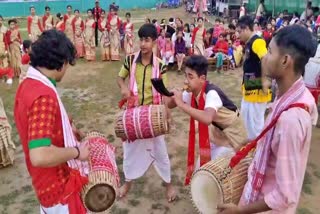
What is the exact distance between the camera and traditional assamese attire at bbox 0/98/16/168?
4.88 meters

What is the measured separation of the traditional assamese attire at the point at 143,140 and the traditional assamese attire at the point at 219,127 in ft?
2.30

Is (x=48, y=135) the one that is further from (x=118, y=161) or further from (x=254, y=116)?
(x=254, y=116)

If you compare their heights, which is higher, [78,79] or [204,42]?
[204,42]

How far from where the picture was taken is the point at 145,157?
4211 mm

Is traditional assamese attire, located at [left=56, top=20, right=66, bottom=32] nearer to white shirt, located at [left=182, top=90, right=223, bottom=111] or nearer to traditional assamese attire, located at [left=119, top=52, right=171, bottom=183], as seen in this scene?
traditional assamese attire, located at [left=119, top=52, right=171, bottom=183]

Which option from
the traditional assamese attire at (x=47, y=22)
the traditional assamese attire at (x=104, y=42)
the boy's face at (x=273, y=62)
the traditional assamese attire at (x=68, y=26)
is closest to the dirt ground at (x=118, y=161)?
the boy's face at (x=273, y=62)

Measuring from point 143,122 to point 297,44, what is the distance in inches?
83.4

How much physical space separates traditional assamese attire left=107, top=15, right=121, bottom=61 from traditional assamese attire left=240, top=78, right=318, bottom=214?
11.7m

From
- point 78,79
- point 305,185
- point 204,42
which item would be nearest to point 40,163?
point 305,185

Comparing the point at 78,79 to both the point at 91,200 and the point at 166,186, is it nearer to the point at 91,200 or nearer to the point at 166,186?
the point at 166,186

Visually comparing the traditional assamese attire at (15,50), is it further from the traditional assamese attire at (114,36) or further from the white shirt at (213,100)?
the white shirt at (213,100)

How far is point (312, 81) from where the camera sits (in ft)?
19.0

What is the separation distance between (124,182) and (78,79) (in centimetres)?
646

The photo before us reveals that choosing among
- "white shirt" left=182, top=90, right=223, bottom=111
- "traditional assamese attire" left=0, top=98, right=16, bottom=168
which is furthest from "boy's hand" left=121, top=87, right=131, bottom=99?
"traditional assamese attire" left=0, top=98, right=16, bottom=168
